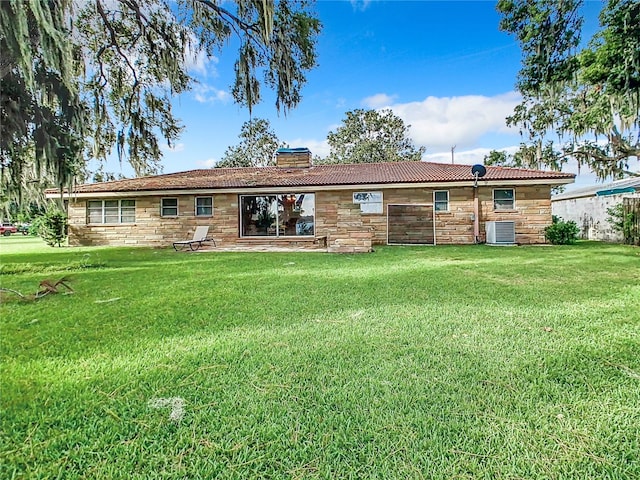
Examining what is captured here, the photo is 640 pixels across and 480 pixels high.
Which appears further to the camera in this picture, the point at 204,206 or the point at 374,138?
the point at 374,138

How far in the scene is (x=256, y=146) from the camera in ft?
111

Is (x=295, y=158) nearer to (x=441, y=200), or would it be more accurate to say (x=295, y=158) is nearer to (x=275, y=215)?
(x=275, y=215)

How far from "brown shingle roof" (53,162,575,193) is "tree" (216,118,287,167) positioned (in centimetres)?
1697

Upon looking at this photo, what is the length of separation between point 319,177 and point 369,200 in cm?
236

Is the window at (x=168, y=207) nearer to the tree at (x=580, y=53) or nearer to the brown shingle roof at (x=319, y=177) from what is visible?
the brown shingle roof at (x=319, y=177)

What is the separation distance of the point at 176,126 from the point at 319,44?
471 centimetres

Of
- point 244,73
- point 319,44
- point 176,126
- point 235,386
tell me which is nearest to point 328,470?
point 235,386

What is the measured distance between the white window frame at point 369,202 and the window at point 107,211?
31.2 feet

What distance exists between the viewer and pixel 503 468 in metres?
1.42

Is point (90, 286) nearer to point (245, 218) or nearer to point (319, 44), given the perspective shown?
point (319, 44)

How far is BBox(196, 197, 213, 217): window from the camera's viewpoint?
13992 millimetres

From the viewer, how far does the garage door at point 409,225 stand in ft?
45.0

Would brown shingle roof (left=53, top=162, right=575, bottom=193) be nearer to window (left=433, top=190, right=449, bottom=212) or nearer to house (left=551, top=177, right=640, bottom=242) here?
window (left=433, top=190, right=449, bottom=212)

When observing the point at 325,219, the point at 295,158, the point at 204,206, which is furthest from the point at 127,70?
the point at 295,158
